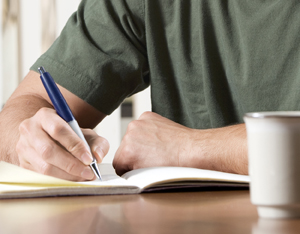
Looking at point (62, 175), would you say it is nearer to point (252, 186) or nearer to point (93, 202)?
point (93, 202)

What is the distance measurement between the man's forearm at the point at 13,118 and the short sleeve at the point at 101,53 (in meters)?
0.10

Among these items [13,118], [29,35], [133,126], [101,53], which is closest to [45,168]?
[133,126]

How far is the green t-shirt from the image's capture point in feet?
3.20

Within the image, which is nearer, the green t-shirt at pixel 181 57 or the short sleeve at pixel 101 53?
the green t-shirt at pixel 181 57

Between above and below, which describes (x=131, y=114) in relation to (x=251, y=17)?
below

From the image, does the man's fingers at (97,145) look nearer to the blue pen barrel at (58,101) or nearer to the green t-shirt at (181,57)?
the blue pen barrel at (58,101)

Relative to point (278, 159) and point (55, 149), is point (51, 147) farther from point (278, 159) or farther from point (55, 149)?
point (278, 159)

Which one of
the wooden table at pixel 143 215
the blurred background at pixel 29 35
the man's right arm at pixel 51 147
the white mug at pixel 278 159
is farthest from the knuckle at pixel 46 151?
the blurred background at pixel 29 35

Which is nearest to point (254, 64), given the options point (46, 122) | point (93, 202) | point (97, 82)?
point (97, 82)

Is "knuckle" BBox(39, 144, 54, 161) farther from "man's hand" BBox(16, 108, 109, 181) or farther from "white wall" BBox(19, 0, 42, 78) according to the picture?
"white wall" BBox(19, 0, 42, 78)

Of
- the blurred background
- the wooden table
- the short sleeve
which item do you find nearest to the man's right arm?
the wooden table

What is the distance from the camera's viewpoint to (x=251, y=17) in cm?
99

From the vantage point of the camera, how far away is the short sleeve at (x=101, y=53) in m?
1.11

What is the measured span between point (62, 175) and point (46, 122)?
101 mm
